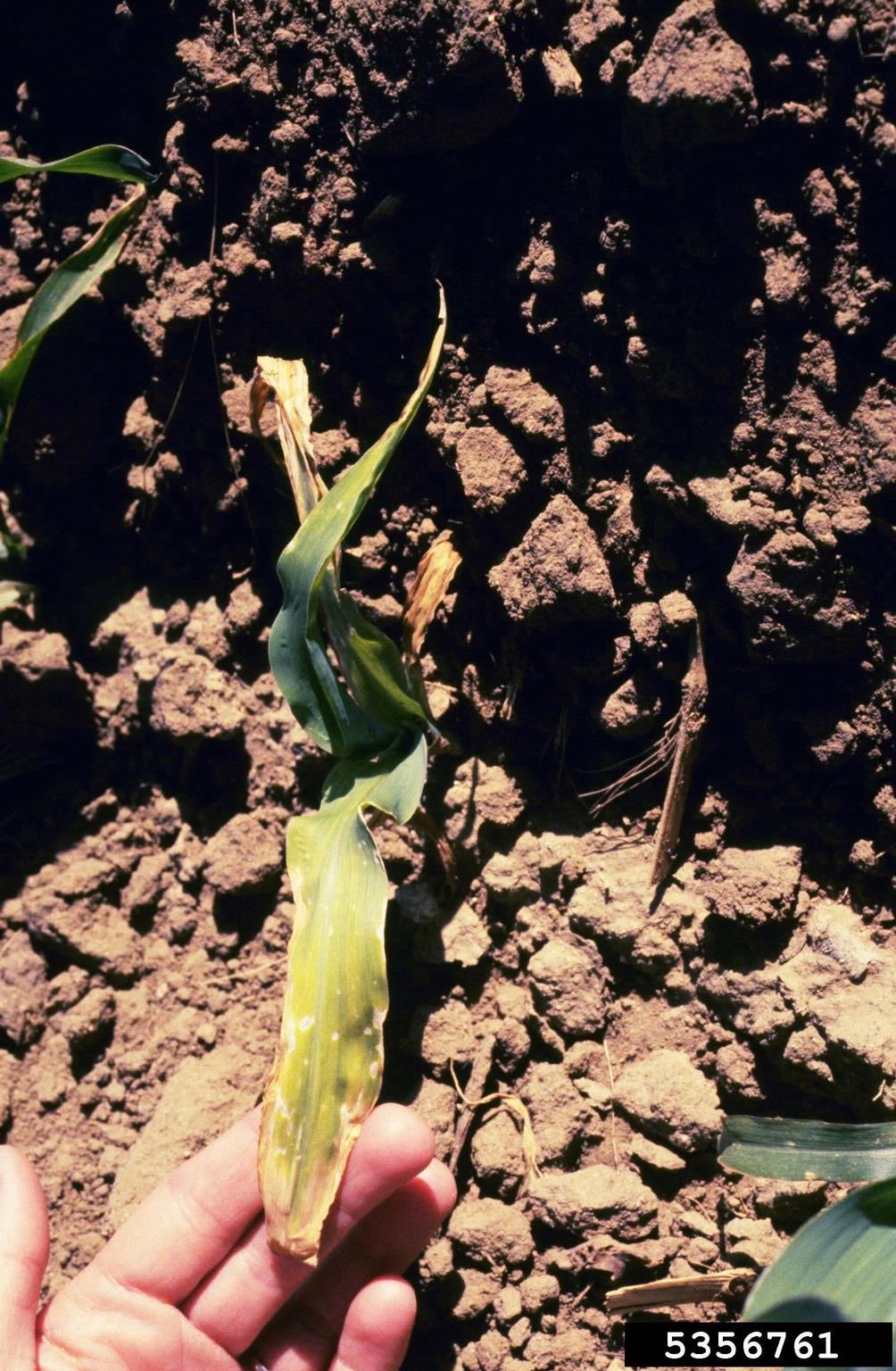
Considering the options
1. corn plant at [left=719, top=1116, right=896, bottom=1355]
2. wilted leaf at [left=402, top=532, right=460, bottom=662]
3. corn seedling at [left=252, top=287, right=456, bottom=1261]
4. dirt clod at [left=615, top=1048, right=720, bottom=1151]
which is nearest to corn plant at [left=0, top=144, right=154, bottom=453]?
corn seedling at [left=252, top=287, right=456, bottom=1261]

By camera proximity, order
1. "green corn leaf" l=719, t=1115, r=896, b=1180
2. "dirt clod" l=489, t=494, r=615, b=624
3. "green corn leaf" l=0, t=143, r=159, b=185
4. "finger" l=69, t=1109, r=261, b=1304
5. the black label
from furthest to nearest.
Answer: "green corn leaf" l=0, t=143, r=159, b=185
"dirt clod" l=489, t=494, r=615, b=624
"finger" l=69, t=1109, r=261, b=1304
"green corn leaf" l=719, t=1115, r=896, b=1180
the black label

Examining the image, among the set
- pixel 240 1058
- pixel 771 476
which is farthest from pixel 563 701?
pixel 240 1058

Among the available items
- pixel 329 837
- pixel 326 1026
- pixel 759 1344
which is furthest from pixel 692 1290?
pixel 329 837

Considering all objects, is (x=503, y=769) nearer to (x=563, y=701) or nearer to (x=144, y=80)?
(x=563, y=701)

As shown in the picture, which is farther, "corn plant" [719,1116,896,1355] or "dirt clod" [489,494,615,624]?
"dirt clod" [489,494,615,624]

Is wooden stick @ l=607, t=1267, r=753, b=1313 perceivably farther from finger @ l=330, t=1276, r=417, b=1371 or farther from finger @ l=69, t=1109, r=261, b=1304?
finger @ l=69, t=1109, r=261, b=1304

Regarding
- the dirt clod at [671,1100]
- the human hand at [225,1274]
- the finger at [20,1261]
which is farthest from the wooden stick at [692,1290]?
the finger at [20,1261]

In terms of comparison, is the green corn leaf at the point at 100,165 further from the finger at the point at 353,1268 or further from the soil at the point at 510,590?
the finger at the point at 353,1268
